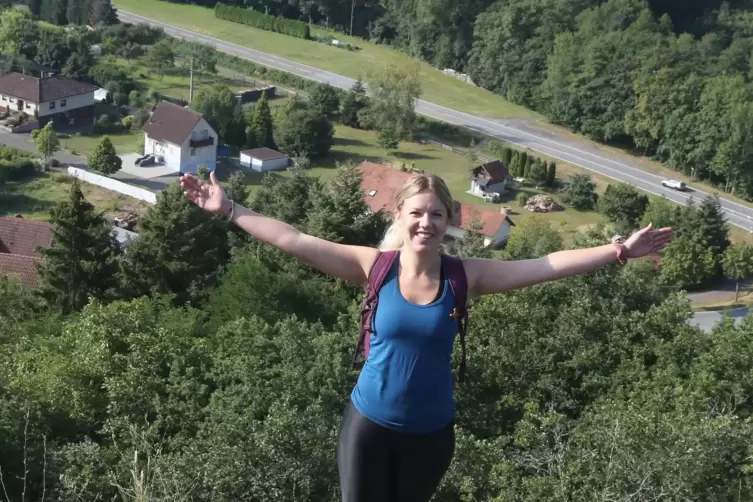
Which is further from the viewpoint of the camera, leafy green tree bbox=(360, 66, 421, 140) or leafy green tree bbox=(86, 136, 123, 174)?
leafy green tree bbox=(360, 66, 421, 140)

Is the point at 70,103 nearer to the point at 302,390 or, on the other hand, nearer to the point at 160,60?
the point at 160,60

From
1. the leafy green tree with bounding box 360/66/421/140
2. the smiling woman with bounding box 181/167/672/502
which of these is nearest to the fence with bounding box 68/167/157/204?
the leafy green tree with bounding box 360/66/421/140

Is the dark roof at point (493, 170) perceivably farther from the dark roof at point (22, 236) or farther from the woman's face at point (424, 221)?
the woman's face at point (424, 221)

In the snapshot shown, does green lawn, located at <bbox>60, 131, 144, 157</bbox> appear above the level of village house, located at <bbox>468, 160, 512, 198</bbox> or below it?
below

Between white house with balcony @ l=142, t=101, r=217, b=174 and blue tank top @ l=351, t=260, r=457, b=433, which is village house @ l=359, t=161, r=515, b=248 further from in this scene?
blue tank top @ l=351, t=260, r=457, b=433

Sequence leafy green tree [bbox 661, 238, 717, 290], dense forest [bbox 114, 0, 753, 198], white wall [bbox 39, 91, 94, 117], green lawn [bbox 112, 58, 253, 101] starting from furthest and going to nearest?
green lawn [bbox 112, 58, 253, 101], dense forest [bbox 114, 0, 753, 198], white wall [bbox 39, 91, 94, 117], leafy green tree [bbox 661, 238, 717, 290]

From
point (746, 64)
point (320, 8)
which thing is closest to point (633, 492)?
point (746, 64)

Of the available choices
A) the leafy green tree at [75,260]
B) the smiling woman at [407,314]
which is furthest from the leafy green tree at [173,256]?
the smiling woman at [407,314]

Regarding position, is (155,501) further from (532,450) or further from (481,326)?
(481,326)
